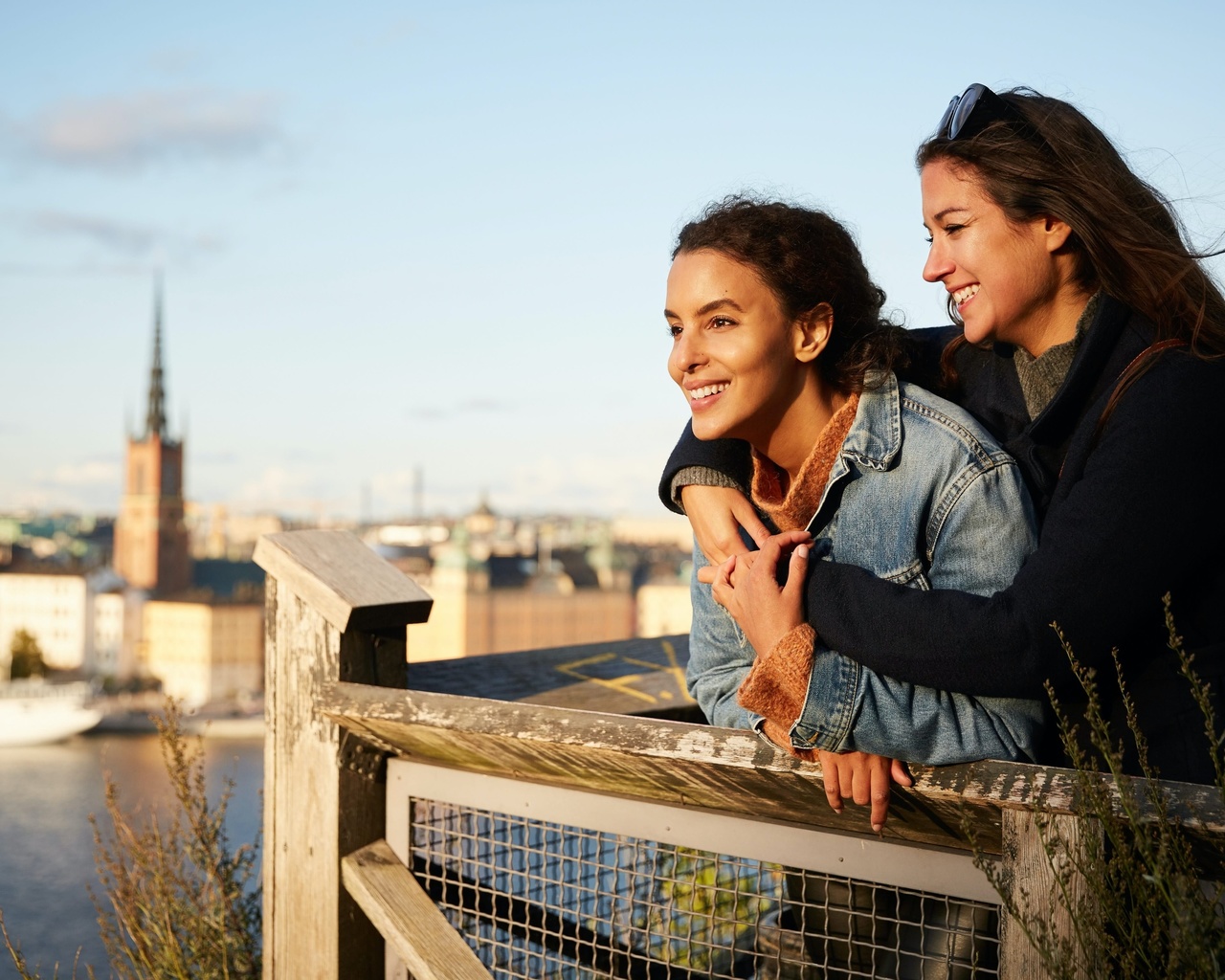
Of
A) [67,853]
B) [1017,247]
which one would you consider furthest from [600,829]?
[67,853]

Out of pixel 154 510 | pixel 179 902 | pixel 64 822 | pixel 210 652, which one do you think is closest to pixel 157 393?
pixel 154 510

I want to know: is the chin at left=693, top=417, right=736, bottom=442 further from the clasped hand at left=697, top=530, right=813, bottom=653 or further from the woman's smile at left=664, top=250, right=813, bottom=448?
the clasped hand at left=697, top=530, right=813, bottom=653

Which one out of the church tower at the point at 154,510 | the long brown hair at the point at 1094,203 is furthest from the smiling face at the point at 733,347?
the church tower at the point at 154,510

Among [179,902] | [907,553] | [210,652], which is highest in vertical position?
[907,553]

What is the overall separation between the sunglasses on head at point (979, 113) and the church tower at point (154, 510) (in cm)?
6565

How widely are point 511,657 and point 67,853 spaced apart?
26.3 m

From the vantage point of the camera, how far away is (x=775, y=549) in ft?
3.95

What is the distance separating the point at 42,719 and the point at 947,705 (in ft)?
152

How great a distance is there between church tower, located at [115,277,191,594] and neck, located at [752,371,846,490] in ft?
215

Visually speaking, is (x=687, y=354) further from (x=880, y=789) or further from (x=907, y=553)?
(x=880, y=789)

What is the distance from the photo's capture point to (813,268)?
1403mm

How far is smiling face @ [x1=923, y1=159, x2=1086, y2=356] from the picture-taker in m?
1.33

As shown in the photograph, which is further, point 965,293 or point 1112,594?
point 965,293

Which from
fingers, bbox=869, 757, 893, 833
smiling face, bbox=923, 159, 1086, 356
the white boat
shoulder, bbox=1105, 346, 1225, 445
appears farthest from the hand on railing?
the white boat
